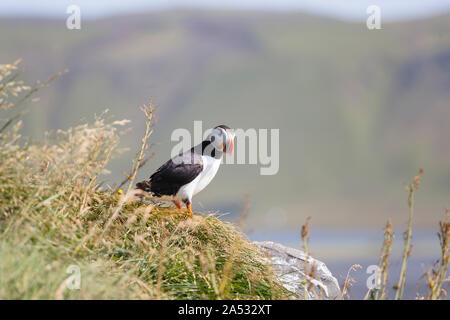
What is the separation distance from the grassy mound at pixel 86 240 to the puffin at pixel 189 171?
4.49 feet

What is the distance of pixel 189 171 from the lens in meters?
8.62

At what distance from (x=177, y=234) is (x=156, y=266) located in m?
1.11

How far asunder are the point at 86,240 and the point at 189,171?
3.06 metres

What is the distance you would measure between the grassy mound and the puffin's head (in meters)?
1.97

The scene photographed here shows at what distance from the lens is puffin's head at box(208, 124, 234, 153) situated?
348 inches

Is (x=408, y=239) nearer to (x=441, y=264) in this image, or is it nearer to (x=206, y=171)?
(x=441, y=264)

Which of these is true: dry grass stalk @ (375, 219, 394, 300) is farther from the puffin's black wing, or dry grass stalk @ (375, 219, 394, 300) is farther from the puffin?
the puffin's black wing

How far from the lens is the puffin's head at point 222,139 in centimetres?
884

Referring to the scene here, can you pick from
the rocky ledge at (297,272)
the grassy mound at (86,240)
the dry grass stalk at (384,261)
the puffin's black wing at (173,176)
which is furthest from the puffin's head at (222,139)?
the dry grass stalk at (384,261)

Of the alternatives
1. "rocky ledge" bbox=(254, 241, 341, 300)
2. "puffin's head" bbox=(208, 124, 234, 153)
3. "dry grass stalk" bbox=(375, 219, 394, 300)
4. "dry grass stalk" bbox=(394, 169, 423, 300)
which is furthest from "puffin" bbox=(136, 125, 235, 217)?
"dry grass stalk" bbox=(394, 169, 423, 300)

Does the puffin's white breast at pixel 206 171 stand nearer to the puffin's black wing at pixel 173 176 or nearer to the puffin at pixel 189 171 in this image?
the puffin at pixel 189 171
